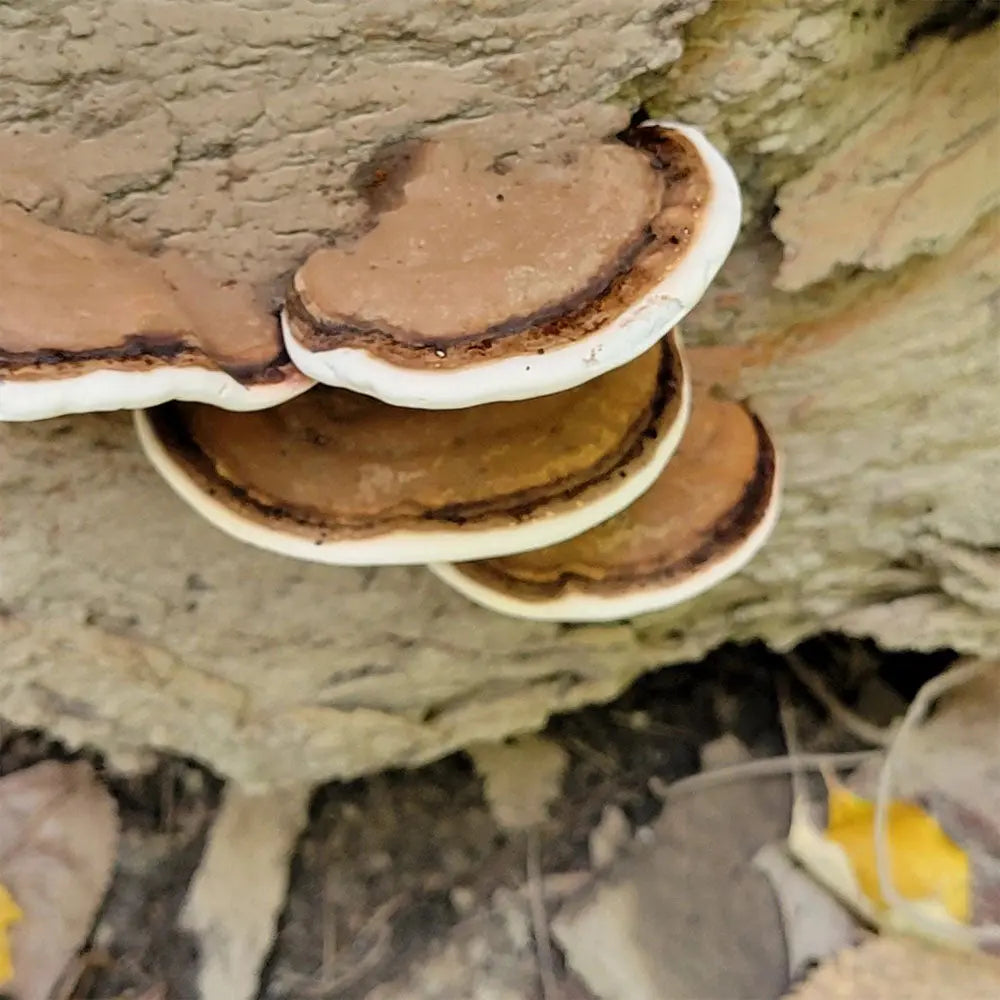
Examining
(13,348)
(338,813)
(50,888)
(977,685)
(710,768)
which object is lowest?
(50,888)

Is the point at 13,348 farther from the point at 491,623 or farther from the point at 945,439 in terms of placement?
the point at 945,439

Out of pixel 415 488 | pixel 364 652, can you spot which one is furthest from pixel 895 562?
pixel 415 488

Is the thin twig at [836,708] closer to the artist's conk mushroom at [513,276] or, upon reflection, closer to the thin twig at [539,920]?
the thin twig at [539,920]

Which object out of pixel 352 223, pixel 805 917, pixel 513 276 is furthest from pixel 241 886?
pixel 513 276

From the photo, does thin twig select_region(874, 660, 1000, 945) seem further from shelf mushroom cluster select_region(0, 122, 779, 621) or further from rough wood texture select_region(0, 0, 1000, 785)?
shelf mushroom cluster select_region(0, 122, 779, 621)

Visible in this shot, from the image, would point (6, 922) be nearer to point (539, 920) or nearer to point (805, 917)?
point (539, 920)

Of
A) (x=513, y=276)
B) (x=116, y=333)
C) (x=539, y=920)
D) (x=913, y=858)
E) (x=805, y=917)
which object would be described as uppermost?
(x=513, y=276)

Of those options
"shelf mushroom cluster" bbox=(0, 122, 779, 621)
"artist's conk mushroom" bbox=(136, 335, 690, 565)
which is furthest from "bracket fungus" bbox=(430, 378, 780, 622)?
"artist's conk mushroom" bbox=(136, 335, 690, 565)
